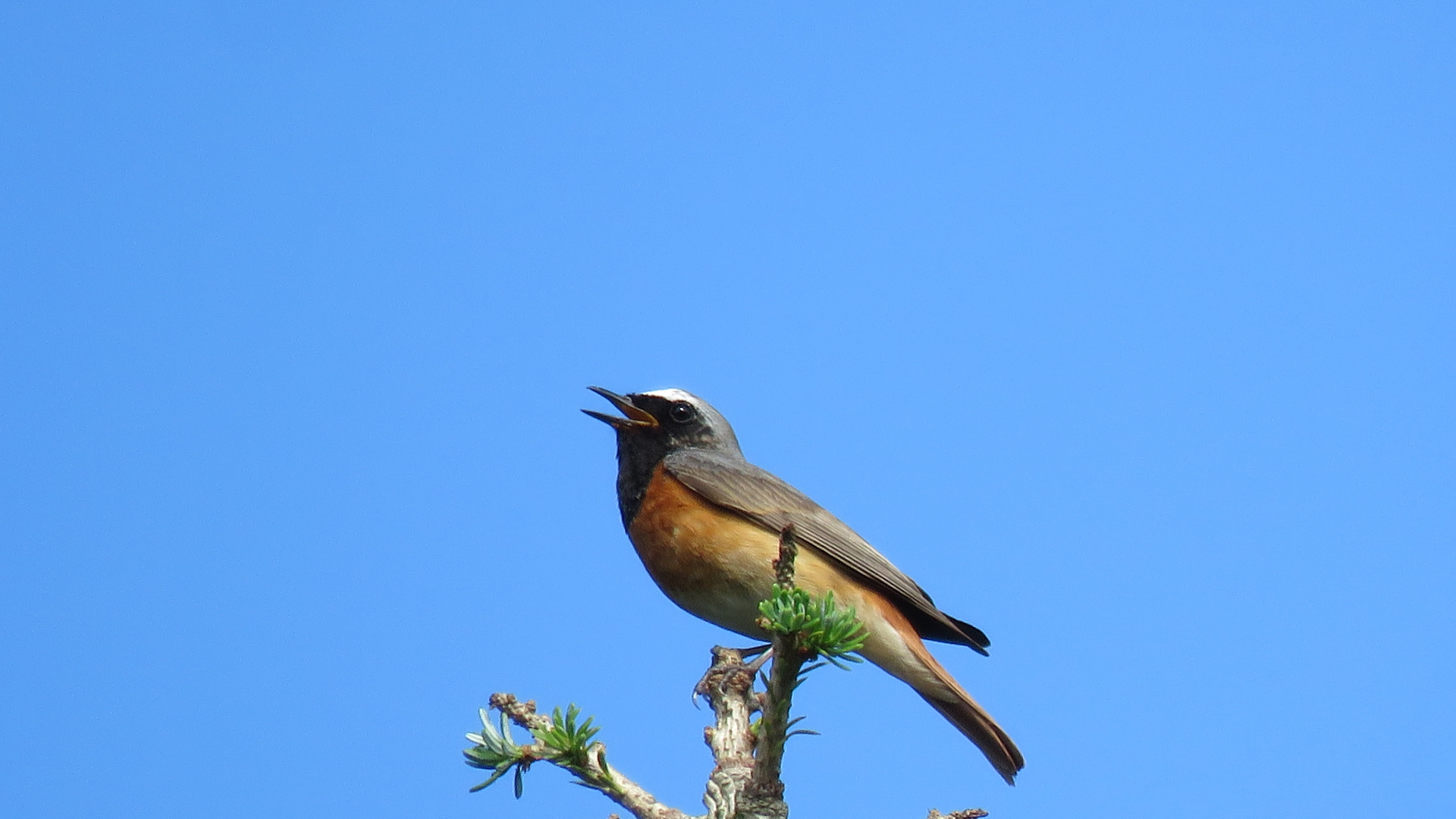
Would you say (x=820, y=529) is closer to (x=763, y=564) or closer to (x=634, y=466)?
(x=763, y=564)

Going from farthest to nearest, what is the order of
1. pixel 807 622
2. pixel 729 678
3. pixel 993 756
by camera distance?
1. pixel 993 756
2. pixel 729 678
3. pixel 807 622

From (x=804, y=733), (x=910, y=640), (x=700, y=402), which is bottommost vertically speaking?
(x=804, y=733)

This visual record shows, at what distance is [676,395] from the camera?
9.68 metres

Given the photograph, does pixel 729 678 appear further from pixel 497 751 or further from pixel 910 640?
pixel 910 640

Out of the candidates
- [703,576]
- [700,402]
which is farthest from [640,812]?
[700,402]

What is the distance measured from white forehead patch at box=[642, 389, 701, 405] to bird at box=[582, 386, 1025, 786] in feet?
1.96

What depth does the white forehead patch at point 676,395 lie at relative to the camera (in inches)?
380

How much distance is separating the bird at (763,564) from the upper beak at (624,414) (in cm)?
31

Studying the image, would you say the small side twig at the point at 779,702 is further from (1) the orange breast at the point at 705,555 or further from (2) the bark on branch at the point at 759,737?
(1) the orange breast at the point at 705,555

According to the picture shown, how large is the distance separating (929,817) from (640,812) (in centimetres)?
97

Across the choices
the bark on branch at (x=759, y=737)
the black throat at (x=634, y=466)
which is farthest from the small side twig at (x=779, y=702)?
the black throat at (x=634, y=466)

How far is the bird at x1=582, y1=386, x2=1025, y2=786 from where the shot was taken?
780 centimetres

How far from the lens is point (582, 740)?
13.9ft

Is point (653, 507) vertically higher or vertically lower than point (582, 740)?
higher
